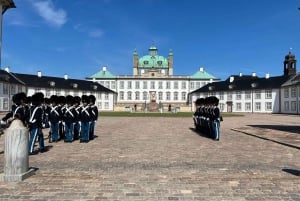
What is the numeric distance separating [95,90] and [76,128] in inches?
3072

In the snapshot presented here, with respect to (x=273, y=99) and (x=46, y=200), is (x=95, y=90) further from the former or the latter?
(x=46, y=200)

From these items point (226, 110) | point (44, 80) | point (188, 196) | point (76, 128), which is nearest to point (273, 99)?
point (226, 110)

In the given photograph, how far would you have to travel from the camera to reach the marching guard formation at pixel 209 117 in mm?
14141

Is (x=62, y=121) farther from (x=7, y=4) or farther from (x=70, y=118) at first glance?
(x=7, y=4)

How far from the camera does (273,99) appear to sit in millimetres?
71250

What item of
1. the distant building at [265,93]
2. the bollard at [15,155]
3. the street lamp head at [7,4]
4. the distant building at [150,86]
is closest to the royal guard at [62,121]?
the bollard at [15,155]

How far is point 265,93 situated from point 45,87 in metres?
52.7

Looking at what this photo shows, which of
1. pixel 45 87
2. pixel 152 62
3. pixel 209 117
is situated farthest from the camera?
pixel 152 62

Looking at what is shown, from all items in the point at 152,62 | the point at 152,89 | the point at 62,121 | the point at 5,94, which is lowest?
the point at 62,121

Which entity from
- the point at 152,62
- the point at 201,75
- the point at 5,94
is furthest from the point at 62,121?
the point at 152,62

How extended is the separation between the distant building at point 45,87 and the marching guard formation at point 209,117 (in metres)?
55.3

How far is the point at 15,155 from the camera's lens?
20.9 ft

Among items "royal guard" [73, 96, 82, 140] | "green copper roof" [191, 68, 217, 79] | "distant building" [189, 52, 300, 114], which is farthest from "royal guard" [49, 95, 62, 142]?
"green copper roof" [191, 68, 217, 79]

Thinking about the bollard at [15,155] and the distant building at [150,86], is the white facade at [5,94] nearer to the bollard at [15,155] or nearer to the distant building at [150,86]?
the distant building at [150,86]
